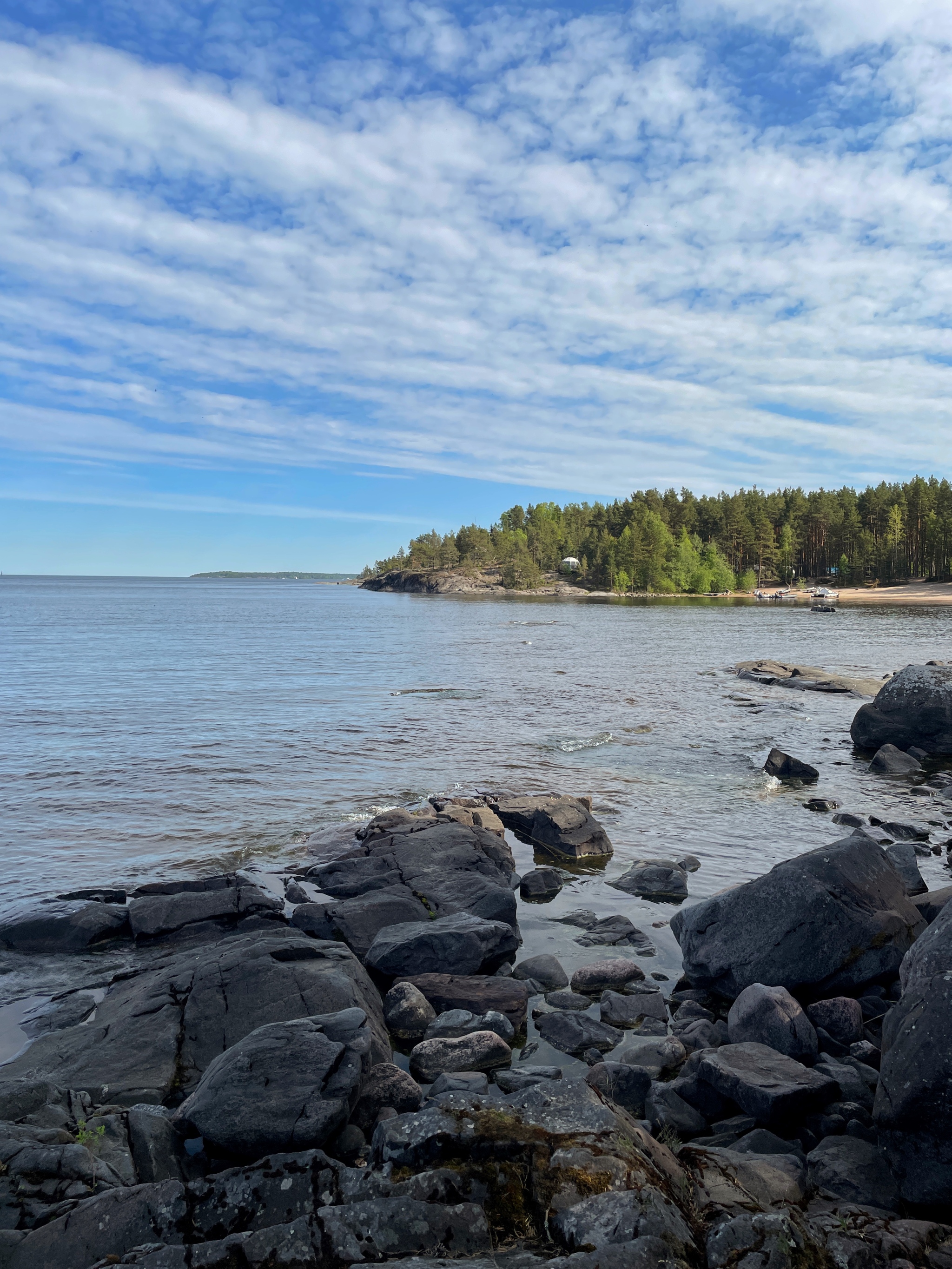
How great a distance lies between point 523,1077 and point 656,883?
18.1 ft

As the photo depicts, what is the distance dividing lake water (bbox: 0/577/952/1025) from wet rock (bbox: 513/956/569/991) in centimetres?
69

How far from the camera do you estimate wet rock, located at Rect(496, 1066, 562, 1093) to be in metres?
6.59

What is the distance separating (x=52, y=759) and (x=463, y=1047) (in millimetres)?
17807

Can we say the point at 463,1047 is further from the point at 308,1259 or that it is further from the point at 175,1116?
the point at 308,1259

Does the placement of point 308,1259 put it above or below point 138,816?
above

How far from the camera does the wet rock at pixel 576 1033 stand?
7391 mm

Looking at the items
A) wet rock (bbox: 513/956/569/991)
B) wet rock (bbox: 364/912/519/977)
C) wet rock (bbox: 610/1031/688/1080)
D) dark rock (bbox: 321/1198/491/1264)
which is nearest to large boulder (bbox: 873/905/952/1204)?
wet rock (bbox: 610/1031/688/1080)

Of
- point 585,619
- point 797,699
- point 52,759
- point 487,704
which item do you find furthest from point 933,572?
point 52,759

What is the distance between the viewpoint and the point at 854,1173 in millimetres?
→ 5051

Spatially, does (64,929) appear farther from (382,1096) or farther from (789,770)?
(789,770)

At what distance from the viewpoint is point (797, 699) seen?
106 ft

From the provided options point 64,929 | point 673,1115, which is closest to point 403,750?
point 64,929

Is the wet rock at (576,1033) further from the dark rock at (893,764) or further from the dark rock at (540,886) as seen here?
the dark rock at (893,764)

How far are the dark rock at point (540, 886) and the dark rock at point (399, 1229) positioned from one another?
24.4ft
